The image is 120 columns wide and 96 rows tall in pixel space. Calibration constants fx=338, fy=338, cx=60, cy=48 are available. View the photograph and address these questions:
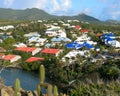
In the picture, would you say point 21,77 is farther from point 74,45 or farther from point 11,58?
point 74,45

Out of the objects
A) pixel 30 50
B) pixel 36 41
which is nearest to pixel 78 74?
pixel 30 50

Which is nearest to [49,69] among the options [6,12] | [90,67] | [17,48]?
[90,67]

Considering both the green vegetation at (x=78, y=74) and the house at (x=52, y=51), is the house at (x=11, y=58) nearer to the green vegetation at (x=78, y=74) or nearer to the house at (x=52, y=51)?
the green vegetation at (x=78, y=74)

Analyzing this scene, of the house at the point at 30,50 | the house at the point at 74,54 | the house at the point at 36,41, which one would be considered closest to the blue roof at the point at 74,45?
the house at the point at 74,54

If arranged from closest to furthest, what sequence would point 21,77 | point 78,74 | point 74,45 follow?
point 78,74 → point 21,77 → point 74,45

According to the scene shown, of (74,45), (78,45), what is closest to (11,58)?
(74,45)

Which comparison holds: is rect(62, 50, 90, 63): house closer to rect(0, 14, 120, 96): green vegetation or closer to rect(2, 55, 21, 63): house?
rect(0, 14, 120, 96): green vegetation

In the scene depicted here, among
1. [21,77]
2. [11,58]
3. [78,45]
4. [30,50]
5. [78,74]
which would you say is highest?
[78,74]

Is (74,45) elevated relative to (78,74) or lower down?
lower down

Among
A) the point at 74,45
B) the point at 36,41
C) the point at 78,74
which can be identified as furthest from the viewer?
the point at 36,41

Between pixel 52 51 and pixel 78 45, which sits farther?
pixel 78 45

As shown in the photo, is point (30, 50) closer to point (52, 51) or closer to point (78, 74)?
point (52, 51)

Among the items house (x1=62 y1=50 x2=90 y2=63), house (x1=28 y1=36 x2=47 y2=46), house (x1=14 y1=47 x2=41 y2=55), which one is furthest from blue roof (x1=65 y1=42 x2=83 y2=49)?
house (x1=28 y1=36 x2=47 y2=46)
